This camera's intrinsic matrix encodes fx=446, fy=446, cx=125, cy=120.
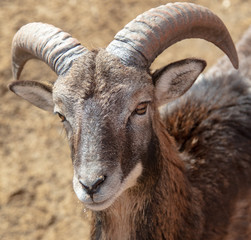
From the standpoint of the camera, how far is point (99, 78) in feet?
12.2

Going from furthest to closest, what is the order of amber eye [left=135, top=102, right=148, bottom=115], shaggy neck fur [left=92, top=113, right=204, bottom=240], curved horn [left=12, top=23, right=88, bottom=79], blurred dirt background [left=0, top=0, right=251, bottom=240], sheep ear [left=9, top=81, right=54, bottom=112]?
blurred dirt background [left=0, top=0, right=251, bottom=240]
sheep ear [left=9, top=81, right=54, bottom=112]
shaggy neck fur [left=92, top=113, right=204, bottom=240]
curved horn [left=12, top=23, right=88, bottom=79]
amber eye [left=135, top=102, right=148, bottom=115]

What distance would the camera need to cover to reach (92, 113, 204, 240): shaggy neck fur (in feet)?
13.5

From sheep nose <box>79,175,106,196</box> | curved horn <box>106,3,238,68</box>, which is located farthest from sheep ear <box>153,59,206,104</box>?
sheep nose <box>79,175,106,196</box>

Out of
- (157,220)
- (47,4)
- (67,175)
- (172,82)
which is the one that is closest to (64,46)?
(172,82)

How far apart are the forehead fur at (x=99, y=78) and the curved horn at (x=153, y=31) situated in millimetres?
94

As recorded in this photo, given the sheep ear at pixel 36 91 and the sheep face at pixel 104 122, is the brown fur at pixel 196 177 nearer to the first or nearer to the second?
the sheep face at pixel 104 122

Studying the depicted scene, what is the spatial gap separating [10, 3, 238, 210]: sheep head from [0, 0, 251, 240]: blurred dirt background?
3.17 feet

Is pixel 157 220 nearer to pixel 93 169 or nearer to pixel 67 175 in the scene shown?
pixel 93 169

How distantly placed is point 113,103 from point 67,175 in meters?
3.53

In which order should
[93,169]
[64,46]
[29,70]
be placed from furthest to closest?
[29,70] → [64,46] → [93,169]

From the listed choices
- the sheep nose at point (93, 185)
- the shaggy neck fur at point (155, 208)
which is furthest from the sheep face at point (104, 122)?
the shaggy neck fur at point (155, 208)

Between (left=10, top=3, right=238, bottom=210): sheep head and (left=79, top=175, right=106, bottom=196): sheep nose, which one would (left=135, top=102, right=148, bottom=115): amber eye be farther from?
(left=79, top=175, right=106, bottom=196): sheep nose

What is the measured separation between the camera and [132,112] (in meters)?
3.77

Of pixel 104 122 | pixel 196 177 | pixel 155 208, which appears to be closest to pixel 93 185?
pixel 104 122
